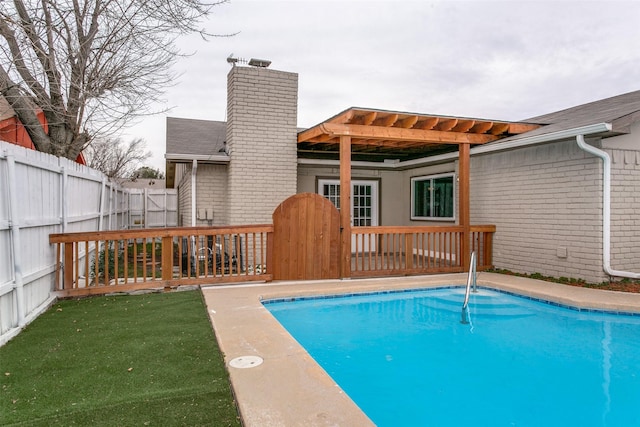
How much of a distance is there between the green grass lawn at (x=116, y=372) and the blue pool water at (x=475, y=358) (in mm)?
1289

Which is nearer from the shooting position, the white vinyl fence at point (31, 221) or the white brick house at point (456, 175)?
the white vinyl fence at point (31, 221)

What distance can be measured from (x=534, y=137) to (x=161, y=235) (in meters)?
6.39

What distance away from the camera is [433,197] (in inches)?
417

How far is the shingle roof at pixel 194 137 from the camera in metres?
8.83

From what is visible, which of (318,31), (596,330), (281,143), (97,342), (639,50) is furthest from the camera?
(639,50)

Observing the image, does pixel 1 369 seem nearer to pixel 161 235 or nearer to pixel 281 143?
pixel 161 235

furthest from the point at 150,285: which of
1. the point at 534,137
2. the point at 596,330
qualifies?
the point at 534,137

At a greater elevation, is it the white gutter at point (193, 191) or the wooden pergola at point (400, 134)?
the wooden pergola at point (400, 134)

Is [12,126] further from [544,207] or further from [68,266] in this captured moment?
[544,207]

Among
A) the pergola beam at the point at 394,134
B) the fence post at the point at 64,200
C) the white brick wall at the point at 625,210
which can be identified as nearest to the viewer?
the fence post at the point at 64,200

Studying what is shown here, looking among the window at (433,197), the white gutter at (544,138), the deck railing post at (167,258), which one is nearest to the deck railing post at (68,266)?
the deck railing post at (167,258)

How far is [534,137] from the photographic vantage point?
23.5ft

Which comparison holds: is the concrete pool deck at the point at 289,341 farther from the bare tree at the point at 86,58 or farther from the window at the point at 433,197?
the bare tree at the point at 86,58

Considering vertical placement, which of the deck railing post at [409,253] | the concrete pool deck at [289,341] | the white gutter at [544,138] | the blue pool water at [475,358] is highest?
the white gutter at [544,138]
